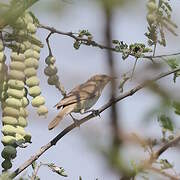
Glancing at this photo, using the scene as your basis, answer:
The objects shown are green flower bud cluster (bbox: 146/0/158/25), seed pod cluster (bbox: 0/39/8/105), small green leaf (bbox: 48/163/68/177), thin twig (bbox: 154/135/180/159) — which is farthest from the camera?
small green leaf (bbox: 48/163/68/177)

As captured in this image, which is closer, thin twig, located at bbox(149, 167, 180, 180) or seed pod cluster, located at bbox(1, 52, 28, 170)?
thin twig, located at bbox(149, 167, 180, 180)

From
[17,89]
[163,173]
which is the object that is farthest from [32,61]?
[163,173]

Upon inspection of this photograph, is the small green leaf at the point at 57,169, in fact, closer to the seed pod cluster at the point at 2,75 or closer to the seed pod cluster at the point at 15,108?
the seed pod cluster at the point at 15,108

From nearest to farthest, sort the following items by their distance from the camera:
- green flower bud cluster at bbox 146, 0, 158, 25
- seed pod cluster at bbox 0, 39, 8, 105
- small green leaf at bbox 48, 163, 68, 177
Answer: green flower bud cluster at bbox 146, 0, 158, 25 < seed pod cluster at bbox 0, 39, 8, 105 < small green leaf at bbox 48, 163, 68, 177

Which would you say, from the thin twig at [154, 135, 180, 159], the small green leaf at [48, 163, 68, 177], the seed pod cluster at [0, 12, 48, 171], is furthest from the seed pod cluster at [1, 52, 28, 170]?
the thin twig at [154, 135, 180, 159]

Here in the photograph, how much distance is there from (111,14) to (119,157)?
0.31 m

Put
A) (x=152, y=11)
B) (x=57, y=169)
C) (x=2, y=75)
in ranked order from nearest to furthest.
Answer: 1. (x=152, y=11)
2. (x=2, y=75)
3. (x=57, y=169)

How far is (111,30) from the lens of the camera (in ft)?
2.97

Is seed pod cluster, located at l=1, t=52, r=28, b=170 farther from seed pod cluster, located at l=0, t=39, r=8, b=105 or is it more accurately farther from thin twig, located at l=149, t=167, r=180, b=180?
thin twig, located at l=149, t=167, r=180, b=180

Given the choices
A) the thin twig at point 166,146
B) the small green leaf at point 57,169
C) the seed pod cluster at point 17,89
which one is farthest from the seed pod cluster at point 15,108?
the thin twig at point 166,146

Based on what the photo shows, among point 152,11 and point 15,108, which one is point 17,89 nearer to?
point 15,108

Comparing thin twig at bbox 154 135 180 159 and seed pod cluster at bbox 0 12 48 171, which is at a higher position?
thin twig at bbox 154 135 180 159

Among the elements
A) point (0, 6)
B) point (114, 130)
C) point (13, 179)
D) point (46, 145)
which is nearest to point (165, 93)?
point (114, 130)

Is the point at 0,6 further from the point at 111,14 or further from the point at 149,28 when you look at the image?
the point at 149,28
